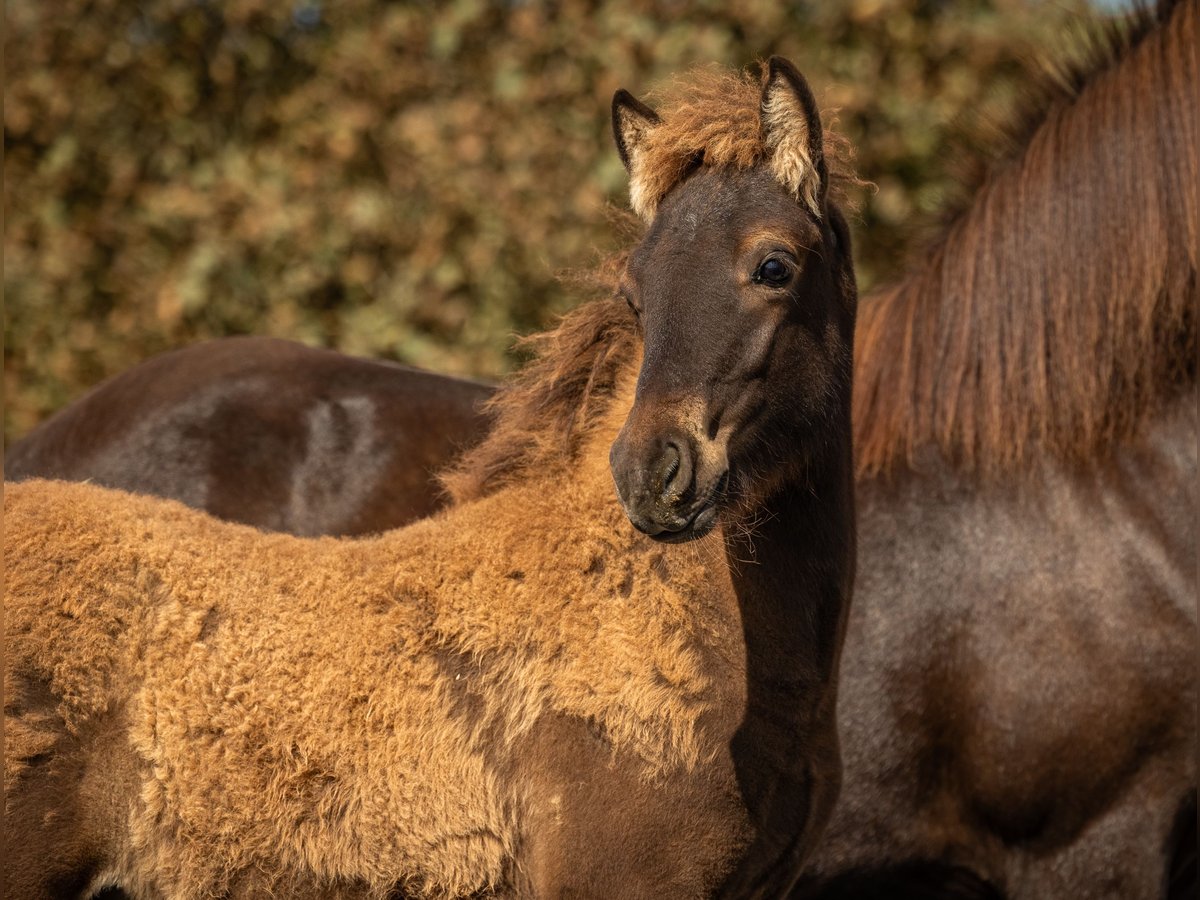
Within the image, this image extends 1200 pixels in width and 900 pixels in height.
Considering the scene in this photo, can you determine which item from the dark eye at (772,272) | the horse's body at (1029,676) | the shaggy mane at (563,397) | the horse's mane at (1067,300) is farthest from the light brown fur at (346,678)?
the horse's mane at (1067,300)

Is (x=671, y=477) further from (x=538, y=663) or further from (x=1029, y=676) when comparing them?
(x=1029, y=676)

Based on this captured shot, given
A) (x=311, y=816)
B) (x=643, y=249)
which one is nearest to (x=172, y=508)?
(x=311, y=816)

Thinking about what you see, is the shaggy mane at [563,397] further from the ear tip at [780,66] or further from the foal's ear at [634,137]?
the ear tip at [780,66]

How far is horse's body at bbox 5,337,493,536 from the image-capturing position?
12.7ft

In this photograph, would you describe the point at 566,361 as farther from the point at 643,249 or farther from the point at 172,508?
the point at 172,508

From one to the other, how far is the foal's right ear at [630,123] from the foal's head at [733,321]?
4.9 inches

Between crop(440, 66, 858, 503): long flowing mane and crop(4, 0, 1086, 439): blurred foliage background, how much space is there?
9.60 feet

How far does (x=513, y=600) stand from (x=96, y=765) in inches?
32.6

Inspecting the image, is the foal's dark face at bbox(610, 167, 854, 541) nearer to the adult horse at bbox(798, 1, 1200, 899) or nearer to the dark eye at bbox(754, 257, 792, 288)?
the dark eye at bbox(754, 257, 792, 288)

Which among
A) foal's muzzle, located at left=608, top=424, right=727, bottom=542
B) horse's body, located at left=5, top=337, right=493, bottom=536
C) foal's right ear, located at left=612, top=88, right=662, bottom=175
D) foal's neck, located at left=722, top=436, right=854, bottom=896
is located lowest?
horse's body, located at left=5, top=337, right=493, bottom=536

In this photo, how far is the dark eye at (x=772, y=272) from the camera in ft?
7.64

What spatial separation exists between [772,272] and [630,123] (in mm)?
Answer: 570

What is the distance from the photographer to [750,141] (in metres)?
2.42

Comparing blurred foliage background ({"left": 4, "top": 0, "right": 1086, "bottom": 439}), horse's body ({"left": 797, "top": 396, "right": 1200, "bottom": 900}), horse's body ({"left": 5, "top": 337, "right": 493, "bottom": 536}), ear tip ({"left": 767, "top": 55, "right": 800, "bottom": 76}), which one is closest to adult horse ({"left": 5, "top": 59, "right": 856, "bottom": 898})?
ear tip ({"left": 767, "top": 55, "right": 800, "bottom": 76})
